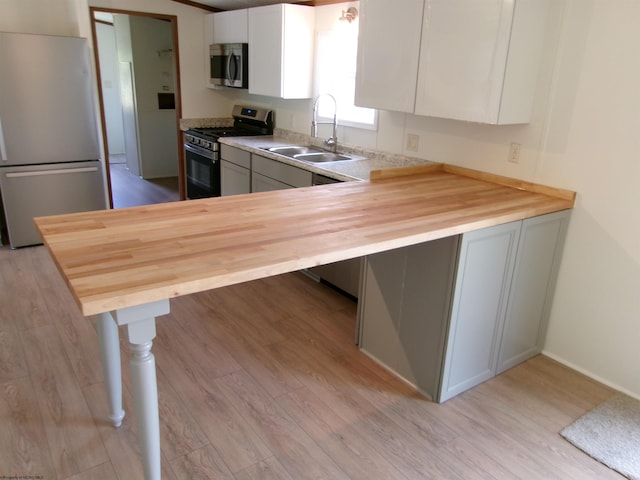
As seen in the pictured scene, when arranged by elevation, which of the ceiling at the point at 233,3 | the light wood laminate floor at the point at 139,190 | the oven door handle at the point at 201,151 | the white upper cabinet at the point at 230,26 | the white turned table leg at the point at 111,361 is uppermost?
the ceiling at the point at 233,3

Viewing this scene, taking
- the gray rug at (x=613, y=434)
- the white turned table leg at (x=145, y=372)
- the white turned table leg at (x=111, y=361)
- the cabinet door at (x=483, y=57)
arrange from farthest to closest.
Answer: the cabinet door at (x=483, y=57)
the gray rug at (x=613, y=434)
the white turned table leg at (x=111, y=361)
the white turned table leg at (x=145, y=372)

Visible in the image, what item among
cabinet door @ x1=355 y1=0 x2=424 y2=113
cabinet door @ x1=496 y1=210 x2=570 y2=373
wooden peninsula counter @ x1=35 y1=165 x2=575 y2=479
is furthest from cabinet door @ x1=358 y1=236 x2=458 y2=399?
cabinet door @ x1=355 y1=0 x2=424 y2=113

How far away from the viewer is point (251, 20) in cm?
426

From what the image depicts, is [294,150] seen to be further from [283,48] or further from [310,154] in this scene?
[283,48]

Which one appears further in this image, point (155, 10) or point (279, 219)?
point (155, 10)

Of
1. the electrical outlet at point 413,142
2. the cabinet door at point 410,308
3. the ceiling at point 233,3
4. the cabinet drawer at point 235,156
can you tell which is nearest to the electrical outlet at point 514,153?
the electrical outlet at point 413,142

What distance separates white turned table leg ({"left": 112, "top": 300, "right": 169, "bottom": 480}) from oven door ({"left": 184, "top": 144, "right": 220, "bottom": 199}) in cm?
327

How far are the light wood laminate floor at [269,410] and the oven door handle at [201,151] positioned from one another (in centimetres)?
189

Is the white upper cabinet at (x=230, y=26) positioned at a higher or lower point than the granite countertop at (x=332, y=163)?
higher

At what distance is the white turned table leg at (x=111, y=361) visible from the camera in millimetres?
1916

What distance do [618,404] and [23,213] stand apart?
4466 mm

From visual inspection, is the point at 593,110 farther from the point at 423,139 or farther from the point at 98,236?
the point at 98,236

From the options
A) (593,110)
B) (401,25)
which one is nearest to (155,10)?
(401,25)

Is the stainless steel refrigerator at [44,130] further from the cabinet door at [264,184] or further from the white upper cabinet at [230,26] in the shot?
the cabinet door at [264,184]
